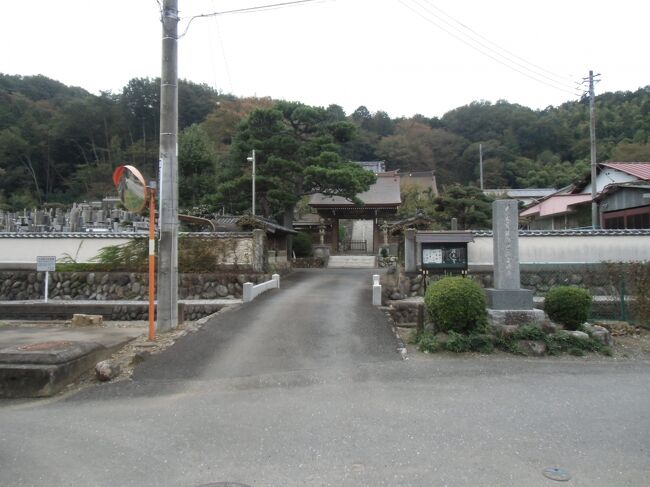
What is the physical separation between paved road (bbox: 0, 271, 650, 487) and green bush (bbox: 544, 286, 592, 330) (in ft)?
3.70

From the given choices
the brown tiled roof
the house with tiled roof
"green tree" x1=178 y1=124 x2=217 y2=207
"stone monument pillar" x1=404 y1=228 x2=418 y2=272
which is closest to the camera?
"stone monument pillar" x1=404 y1=228 x2=418 y2=272

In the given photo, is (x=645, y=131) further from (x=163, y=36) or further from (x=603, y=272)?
(x=163, y=36)

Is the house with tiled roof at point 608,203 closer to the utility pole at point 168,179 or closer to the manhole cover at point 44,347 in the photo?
the utility pole at point 168,179

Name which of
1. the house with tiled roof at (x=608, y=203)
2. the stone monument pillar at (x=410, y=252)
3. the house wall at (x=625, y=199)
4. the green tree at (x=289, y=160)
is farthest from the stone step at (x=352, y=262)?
the house wall at (x=625, y=199)

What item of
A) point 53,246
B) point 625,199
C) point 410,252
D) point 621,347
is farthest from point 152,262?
point 625,199

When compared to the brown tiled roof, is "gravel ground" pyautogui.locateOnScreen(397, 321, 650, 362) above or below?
below

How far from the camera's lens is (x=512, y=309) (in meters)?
7.77

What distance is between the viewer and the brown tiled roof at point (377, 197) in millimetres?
30422

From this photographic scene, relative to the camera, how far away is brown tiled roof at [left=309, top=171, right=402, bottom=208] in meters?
30.4

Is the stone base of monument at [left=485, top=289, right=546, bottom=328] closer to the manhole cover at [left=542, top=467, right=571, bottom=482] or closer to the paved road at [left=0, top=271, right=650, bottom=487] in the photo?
the paved road at [left=0, top=271, right=650, bottom=487]

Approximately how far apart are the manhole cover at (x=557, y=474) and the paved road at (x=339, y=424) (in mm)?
58

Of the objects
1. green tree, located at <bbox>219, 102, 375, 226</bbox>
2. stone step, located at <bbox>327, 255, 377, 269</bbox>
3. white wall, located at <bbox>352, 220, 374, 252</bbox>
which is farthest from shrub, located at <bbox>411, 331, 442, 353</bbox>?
white wall, located at <bbox>352, 220, 374, 252</bbox>

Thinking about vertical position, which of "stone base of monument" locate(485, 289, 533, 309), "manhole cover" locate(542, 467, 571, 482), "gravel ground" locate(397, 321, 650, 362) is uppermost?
"stone base of monument" locate(485, 289, 533, 309)

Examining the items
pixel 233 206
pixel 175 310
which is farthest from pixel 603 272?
pixel 233 206
